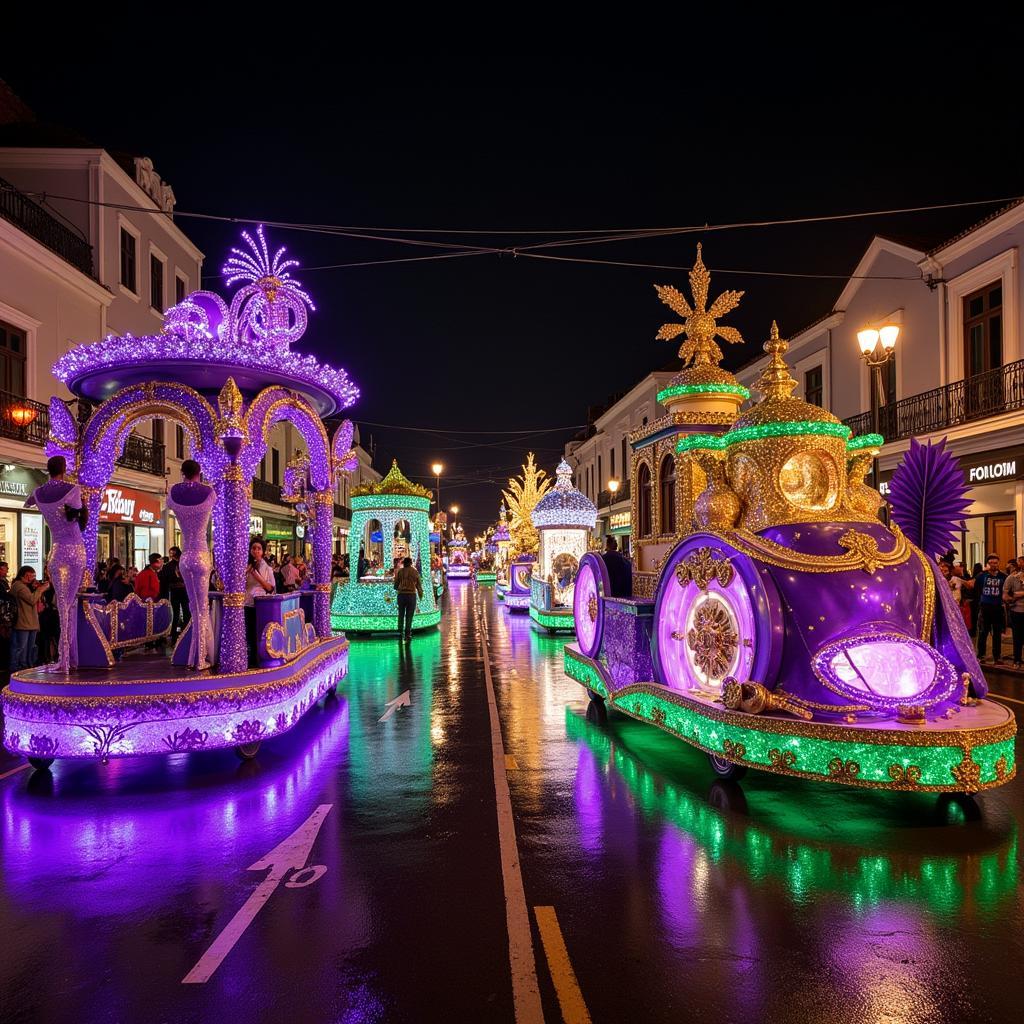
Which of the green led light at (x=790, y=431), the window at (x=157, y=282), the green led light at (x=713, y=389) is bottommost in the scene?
the green led light at (x=790, y=431)

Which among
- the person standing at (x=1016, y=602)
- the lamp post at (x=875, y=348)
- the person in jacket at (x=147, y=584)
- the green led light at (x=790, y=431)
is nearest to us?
the green led light at (x=790, y=431)

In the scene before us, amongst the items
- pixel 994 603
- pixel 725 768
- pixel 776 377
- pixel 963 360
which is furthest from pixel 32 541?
pixel 963 360

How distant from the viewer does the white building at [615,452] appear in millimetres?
37513

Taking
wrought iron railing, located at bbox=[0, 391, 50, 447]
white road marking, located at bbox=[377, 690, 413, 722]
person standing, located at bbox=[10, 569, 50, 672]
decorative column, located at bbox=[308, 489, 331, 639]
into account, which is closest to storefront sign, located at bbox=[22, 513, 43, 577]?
wrought iron railing, located at bbox=[0, 391, 50, 447]

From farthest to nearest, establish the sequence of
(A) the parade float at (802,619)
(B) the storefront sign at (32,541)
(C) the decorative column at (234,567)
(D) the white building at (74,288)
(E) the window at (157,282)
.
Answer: (E) the window at (157,282), (B) the storefront sign at (32,541), (D) the white building at (74,288), (C) the decorative column at (234,567), (A) the parade float at (802,619)

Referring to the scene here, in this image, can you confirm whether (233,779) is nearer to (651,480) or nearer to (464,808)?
(464,808)

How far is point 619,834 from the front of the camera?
5309 mm

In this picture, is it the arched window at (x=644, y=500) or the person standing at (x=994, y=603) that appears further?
the person standing at (x=994, y=603)

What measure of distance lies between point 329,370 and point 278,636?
310 centimetres

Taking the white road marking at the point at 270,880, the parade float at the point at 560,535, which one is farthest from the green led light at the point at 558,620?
the white road marking at the point at 270,880

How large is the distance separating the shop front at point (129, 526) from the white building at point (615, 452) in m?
17.9

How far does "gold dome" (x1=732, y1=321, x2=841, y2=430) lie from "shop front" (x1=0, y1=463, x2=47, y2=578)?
16632 mm

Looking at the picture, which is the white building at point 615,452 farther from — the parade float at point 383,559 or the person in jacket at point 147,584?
the person in jacket at point 147,584

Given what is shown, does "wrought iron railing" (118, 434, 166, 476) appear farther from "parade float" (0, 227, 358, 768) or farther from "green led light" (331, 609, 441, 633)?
"parade float" (0, 227, 358, 768)
